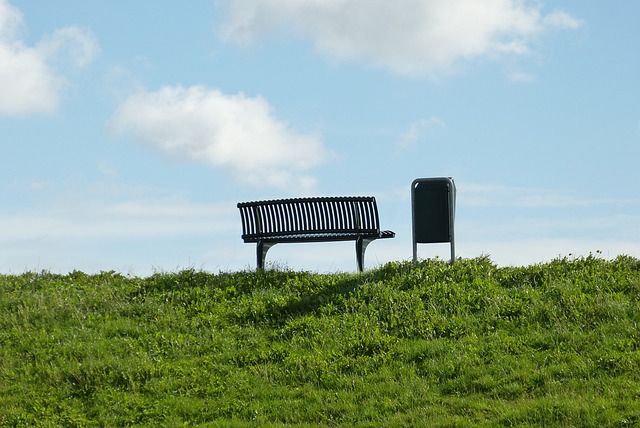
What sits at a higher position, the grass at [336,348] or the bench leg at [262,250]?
the bench leg at [262,250]

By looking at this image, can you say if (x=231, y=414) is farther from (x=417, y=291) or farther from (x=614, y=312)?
(x=614, y=312)

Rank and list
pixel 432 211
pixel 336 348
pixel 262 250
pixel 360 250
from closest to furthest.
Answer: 1. pixel 336 348
2. pixel 432 211
3. pixel 360 250
4. pixel 262 250

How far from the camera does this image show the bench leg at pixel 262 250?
15715 mm

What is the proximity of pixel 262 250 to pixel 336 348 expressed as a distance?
517cm

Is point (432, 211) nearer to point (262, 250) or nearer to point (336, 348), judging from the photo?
point (262, 250)

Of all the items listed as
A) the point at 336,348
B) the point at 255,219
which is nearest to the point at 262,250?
the point at 255,219

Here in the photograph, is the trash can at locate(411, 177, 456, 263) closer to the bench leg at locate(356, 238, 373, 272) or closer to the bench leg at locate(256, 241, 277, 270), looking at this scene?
the bench leg at locate(356, 238, 373, 272)

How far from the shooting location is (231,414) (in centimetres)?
951

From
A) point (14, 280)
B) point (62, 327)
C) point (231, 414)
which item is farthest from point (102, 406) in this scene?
point (14, 280)

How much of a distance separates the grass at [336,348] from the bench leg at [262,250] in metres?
0.89

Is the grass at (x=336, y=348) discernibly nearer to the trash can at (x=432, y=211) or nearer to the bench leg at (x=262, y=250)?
the trash can at (x=432, y=211)

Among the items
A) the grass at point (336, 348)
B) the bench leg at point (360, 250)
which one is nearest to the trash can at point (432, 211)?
the grass at point (336, 348)

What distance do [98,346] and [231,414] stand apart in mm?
2948

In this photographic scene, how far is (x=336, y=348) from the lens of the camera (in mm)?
10945
